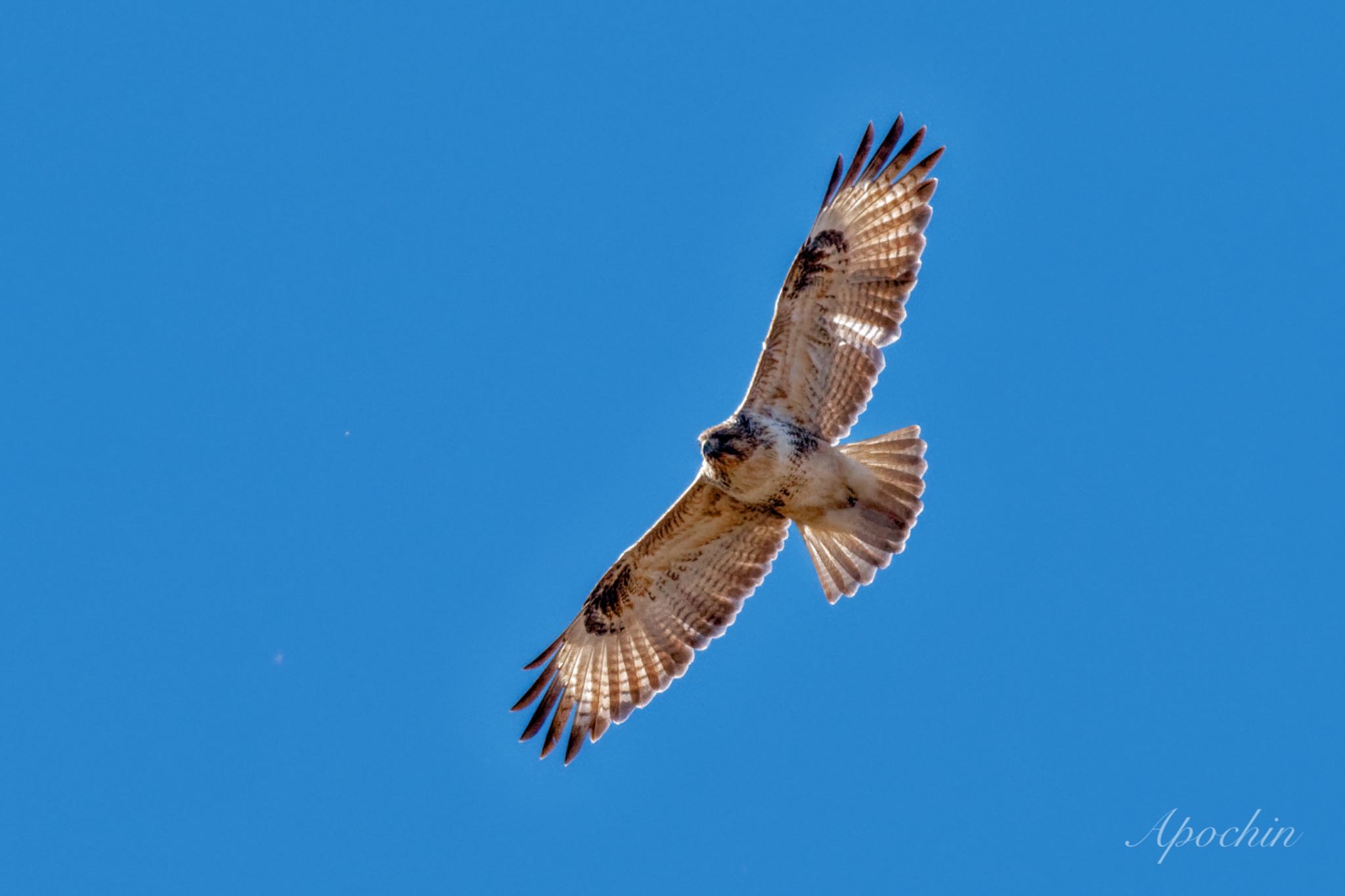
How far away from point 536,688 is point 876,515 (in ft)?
8.12

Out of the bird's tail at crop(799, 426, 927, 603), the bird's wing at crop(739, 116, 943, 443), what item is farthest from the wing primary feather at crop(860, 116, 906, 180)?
the bird's tail at crop(799, 426, 927, 603)

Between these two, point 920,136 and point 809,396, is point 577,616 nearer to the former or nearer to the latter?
point 809,396

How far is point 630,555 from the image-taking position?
43.0 feet

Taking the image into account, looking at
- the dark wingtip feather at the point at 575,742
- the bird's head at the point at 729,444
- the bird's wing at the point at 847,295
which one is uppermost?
the bird's wing at the point at 847,295

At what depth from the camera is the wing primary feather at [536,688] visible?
1311 centimetres

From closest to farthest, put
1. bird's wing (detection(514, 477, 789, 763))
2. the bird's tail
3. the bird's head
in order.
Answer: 1. the bird's head
2. the bird's tail
3. bird's wing (detection(514, 477, 789, 763))

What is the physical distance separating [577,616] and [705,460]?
1.58m

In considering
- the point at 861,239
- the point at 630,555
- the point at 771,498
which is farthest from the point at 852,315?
the point at 630,555

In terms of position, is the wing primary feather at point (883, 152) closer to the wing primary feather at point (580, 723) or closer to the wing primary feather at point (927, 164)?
the wing primary feather at point (927, 164)

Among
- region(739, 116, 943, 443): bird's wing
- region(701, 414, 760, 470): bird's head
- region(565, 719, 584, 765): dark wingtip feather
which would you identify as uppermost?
region(739, 116, 943, 443): bird's wing

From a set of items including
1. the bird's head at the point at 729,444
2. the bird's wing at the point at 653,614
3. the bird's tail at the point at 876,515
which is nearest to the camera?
the bird's head at the point at 729,444

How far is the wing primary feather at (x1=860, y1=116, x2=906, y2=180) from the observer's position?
12781mm

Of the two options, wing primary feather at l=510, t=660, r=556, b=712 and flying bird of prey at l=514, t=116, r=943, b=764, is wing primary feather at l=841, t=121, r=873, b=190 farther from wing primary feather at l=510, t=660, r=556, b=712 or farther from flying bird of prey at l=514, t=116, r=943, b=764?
wing primary feather at l=510, t=660, r=556, b=712

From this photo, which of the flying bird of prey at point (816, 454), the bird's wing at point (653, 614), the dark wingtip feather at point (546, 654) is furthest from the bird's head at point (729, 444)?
the dark wingtip feather at point (546, 654)
